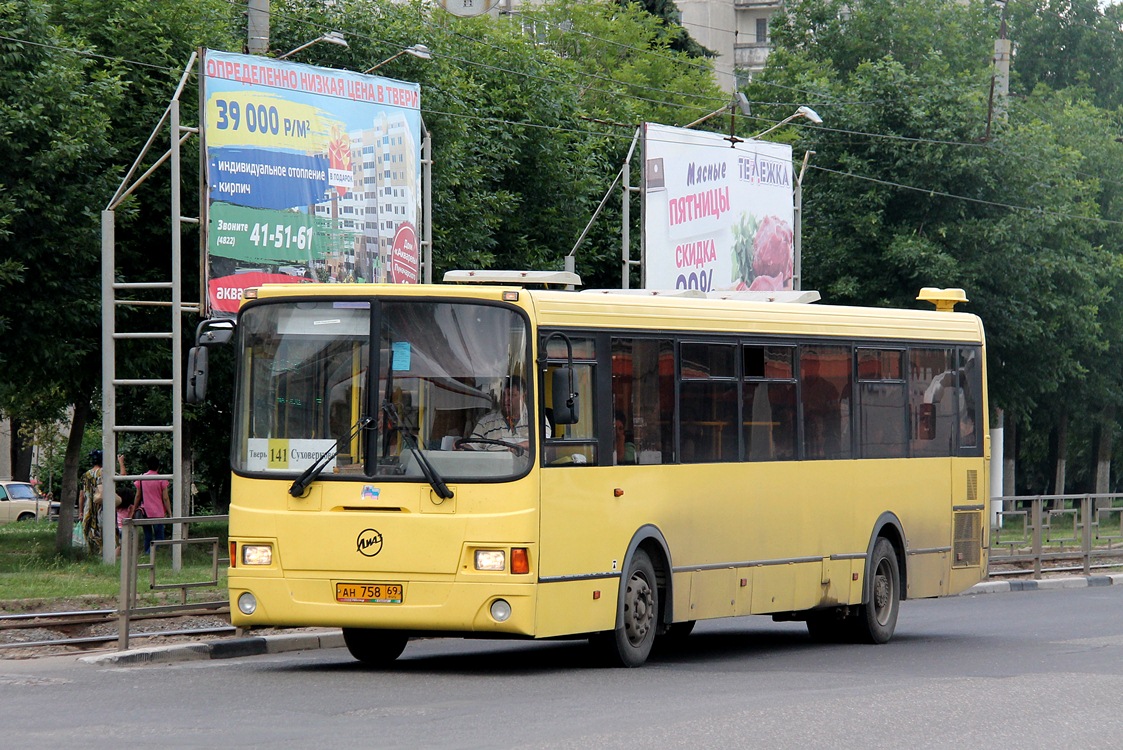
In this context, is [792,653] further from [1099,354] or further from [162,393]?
[1099,354]

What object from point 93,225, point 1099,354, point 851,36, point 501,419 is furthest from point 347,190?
point 851,36

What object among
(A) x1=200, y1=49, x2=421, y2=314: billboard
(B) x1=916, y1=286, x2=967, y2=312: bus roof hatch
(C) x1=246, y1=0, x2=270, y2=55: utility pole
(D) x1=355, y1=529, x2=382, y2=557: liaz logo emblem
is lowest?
(D) x1=355, y1=529, x2=382, y2=557: liaz logo emblem

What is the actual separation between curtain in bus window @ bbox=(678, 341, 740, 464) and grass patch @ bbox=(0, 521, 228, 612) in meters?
4.29

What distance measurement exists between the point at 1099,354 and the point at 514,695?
141ft

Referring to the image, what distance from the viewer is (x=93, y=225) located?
86.6ft

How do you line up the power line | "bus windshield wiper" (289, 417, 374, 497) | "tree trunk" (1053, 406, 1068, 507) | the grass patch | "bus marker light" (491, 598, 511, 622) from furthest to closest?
"tree trunk" (1053, 406, 1068, 507)
the power line
the grass patch
"bus windshield wiper" (289, 417, 374, 497)
"bus marker light" (491, 598, 511, 622)

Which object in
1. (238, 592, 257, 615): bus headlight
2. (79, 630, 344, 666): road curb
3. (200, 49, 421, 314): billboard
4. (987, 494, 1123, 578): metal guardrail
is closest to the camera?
(238, 592, 257, 615): bus headlight

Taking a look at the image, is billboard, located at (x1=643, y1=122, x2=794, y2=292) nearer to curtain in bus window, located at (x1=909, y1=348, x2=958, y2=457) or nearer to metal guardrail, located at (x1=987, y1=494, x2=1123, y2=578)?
metal guardrail, located at (x1=987, y1=494, x2=1123, y2=578)

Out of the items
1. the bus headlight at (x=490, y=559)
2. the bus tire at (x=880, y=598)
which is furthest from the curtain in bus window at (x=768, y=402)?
the bus headlight at (x=490, y=559)

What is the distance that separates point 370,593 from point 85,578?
9468mm

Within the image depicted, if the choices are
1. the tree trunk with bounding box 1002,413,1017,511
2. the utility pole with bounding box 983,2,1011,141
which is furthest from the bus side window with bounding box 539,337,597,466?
the tree trunk with bounding box 1002,413,1017,511

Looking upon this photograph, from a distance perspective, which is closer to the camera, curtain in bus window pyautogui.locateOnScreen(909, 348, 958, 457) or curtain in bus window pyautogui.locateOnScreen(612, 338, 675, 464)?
curtain in bus window pyautogui.locateOnScreen(612, 338, 675, 464)

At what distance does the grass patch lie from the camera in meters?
15.6

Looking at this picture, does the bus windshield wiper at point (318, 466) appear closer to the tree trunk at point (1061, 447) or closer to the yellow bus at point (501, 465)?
the yellow bus at point (501, 465)
